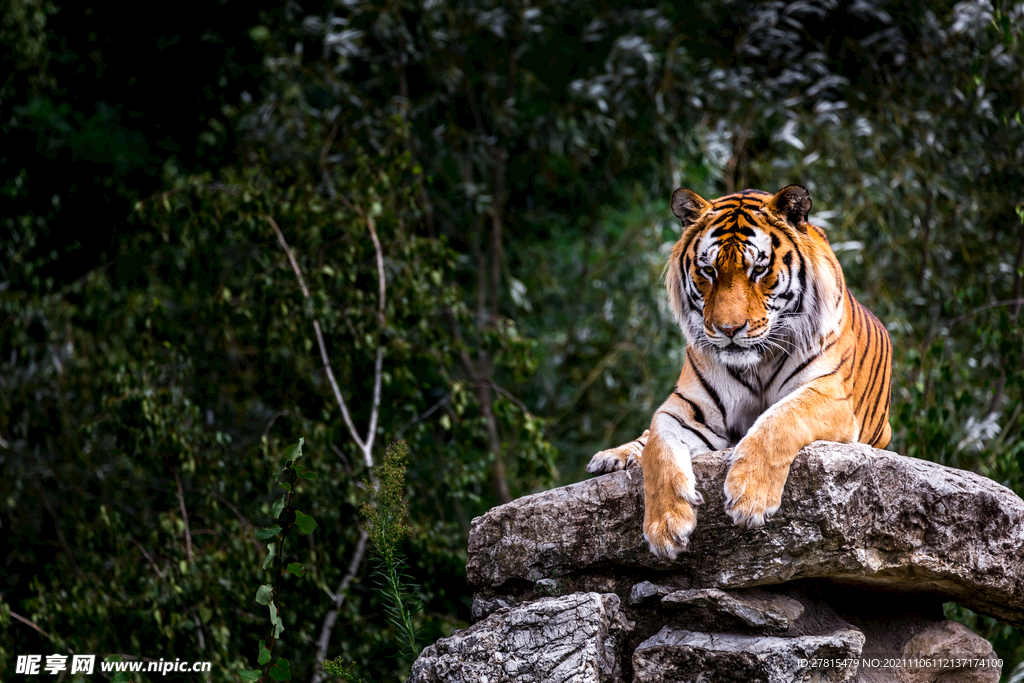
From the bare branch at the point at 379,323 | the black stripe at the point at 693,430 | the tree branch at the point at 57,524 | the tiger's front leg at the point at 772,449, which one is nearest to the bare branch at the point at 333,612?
the bare branch at the point at 379,323

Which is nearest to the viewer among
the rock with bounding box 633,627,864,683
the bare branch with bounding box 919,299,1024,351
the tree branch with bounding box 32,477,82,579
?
the rock with bounding box 633,627,864,683

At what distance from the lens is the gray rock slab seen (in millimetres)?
2379

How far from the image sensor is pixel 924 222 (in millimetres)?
6430

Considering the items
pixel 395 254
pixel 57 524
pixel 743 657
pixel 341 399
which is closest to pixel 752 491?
pixel 743 657

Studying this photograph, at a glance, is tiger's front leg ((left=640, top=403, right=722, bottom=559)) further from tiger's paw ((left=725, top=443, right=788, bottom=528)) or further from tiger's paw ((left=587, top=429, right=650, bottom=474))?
tiger's paw ((left=587, top=429, right=650, bottom=474))

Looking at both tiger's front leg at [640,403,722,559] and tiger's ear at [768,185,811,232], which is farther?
tiger's ear at [768,185,811,232]

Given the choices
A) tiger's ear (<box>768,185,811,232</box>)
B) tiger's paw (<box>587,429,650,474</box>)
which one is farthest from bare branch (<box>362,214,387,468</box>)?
tiger's ear (<box>768,185,811,232</box>)

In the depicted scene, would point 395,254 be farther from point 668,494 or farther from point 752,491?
point 752,491

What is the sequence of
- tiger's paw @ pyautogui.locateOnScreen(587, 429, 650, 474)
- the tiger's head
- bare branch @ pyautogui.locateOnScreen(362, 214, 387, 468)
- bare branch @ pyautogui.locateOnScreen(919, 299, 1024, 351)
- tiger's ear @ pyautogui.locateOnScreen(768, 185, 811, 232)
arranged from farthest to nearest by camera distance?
bare branch @ pyautogui.locateOnScreen(362, 214, 387, 468) < bare branch @ pyautogui.locateOnScreen(919, 299, 1024, 351) < tiger's paw @ pyautogui.locateOnScreen(587, 429, 650, 474) < tiger's ear @ pyautogui.locateOnScreen(768, 185, 811, 232) < the tiger's head

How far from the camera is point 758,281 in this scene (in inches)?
106

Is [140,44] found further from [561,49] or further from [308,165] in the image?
[561,49]

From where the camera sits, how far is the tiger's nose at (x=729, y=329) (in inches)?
103

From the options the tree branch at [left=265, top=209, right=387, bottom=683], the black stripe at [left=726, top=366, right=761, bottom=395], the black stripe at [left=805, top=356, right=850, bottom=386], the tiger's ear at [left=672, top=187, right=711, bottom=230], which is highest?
the tiger's ear at [left=672, top=187, right=711, bottom=230]

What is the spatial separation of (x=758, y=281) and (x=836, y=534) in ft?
2.41
